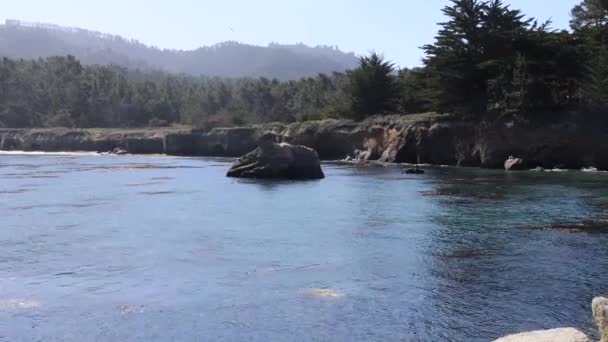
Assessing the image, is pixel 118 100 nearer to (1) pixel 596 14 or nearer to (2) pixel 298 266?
(1) pixel 596 14

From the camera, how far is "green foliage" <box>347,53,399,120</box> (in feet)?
297

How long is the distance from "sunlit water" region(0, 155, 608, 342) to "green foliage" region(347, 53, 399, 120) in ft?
158

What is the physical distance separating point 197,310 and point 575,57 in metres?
62.5

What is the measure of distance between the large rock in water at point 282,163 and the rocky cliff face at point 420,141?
22.7 m

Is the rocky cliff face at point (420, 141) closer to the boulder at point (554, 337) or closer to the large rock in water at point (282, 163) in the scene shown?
the large rock in water at point (282, 163)

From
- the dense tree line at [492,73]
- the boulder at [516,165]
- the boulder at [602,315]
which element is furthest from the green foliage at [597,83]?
the boulder at [602,315]

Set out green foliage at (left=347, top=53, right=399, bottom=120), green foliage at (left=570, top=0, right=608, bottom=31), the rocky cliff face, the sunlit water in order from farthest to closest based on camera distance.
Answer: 1. green foliage at (left=347, top=53, right=399, bottom=120)
2. green foliage at (left=570, top=0, right=608, bottom=31)
3. the rocky cliff face
4. the sunlit water

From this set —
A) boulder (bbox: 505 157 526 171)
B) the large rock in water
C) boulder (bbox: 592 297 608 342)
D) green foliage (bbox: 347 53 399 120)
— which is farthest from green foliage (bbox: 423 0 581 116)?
boulder (bbox: 592 297 608 342)

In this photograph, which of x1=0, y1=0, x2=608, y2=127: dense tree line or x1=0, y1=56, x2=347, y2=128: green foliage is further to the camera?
x1=0, y1=56, x2=347, y2=128: green foliage

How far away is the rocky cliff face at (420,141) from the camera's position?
216 feet

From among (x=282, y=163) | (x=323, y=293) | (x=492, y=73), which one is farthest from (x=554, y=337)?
(x=492, y=73)

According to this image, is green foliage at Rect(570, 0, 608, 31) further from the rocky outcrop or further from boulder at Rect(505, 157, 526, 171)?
the rocky outcrop

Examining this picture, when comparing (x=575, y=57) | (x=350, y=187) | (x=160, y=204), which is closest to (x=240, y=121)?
(x=575, y=57)

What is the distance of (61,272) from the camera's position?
21172 millimetres
